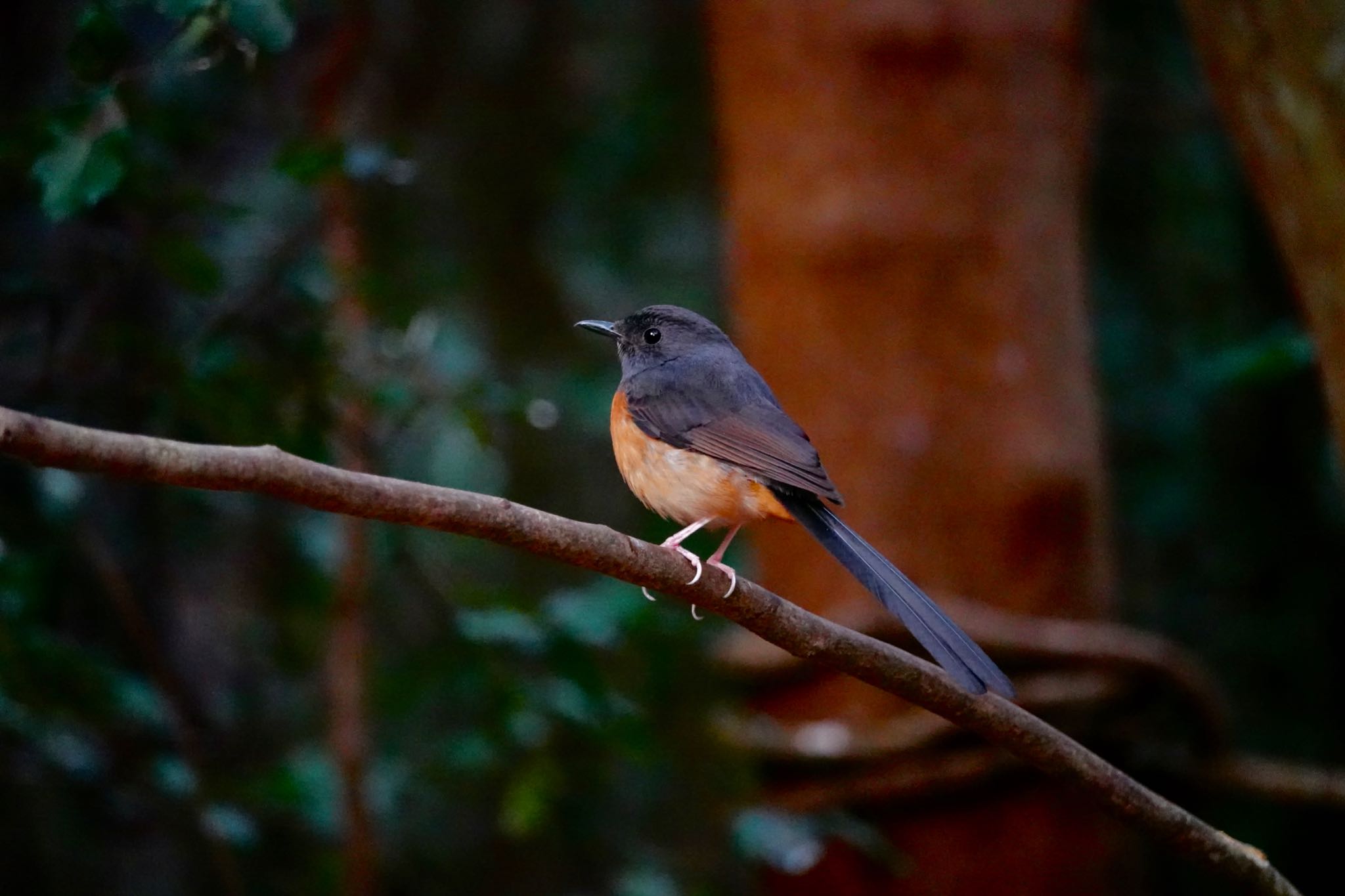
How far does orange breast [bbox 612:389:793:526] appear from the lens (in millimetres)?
2693

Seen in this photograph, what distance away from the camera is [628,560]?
1.77m

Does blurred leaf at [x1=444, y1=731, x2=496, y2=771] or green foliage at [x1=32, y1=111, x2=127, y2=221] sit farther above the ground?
green foliage at [x1=32, y1=111, x2=127, y2=221]

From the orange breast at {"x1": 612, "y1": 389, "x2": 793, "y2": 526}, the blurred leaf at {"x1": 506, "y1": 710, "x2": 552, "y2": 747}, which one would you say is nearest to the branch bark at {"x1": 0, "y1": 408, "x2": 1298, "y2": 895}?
the orange breast at {"x1": 612, "y1": 389, "x2": 793, "y2": 526}

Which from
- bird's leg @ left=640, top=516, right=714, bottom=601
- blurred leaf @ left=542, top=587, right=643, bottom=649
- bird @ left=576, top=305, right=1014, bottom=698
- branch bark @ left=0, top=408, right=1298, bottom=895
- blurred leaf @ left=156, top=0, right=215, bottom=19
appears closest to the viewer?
branch bark @ left=0, top=408, right=1298, bottom=895

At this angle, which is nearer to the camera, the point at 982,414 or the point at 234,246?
the point at 982,414

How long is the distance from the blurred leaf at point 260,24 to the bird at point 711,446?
1.08 m

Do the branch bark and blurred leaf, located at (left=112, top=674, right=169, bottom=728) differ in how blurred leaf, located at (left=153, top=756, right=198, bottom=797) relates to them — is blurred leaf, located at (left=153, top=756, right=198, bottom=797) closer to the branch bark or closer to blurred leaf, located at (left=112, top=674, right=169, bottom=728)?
blurred leaf, located at (left=112, top=674, right=169, bottom=728)

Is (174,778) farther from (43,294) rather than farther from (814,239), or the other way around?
(814,239)

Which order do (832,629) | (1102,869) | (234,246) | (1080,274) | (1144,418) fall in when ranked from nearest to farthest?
(832,629)
(1102,869)
(1080,274)
(234,246)
(1144,418)

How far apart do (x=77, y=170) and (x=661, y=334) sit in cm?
141

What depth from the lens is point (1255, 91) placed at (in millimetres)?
2316

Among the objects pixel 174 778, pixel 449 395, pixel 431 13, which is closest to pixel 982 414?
pixel 449 395

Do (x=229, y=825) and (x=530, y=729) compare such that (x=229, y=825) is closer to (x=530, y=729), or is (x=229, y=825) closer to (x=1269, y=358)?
(x=530, y=729)

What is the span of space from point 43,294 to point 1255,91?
8.69 ft
